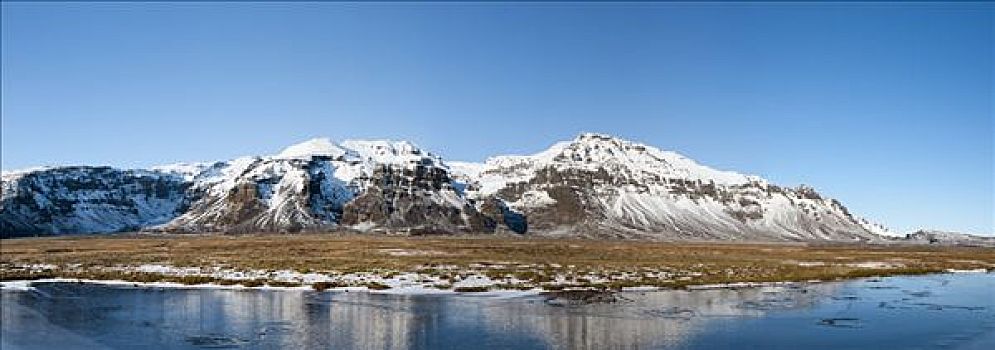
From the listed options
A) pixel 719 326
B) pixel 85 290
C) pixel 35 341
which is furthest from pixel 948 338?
pixel 85 290

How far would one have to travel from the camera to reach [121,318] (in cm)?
3403

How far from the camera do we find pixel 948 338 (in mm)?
30938

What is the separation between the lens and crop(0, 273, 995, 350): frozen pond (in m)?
28.0

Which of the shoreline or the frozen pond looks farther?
the shoreline

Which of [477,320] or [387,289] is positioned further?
[387,289]

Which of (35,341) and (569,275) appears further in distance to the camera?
(569,275)

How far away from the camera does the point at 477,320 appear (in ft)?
110

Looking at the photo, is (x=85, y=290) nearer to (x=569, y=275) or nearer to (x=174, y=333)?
(x=174, y=333)

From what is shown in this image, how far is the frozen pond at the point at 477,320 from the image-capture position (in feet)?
91.7

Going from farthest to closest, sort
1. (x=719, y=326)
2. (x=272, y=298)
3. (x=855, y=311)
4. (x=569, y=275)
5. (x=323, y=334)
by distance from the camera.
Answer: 1. (x=569, y=275)
2. (x=272, y=298)
3. (x=855, y=311)
4. (x=719, y=326)
5. (x=323, y=334)

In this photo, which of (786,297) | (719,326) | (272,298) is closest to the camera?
(719,326)

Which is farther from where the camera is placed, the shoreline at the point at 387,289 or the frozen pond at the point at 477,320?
the shoreline at the point at 387,289

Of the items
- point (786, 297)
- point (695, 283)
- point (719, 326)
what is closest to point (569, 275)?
point (695, 283)

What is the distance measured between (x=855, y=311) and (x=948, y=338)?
30.7ft
